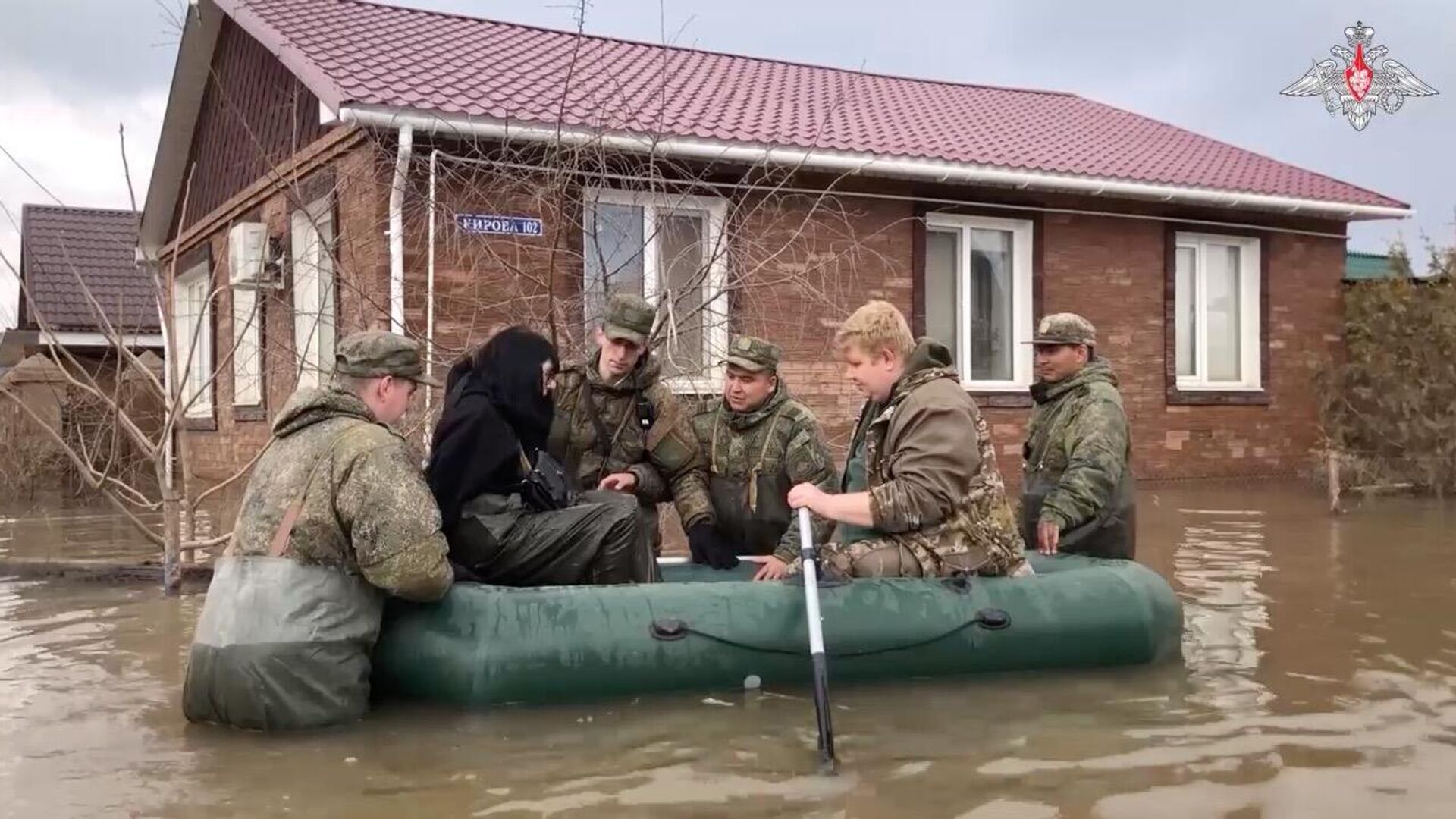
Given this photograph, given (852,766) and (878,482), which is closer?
(852,766)

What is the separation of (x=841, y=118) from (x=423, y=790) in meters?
9.58

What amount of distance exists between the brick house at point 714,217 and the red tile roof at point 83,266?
3.38 m

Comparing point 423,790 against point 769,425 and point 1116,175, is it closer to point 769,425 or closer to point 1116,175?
point 769,425

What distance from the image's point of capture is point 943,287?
11.8 meters

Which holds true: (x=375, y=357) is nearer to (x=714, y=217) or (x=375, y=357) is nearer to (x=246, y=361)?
(x=714, y=217)

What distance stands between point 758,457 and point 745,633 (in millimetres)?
1375

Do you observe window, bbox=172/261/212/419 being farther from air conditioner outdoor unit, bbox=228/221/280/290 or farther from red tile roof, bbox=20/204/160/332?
red tile roof, bbox=20/204/160/332

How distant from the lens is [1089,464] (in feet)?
18.2

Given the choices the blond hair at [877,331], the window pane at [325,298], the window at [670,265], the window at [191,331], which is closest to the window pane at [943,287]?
the window at [670,265]

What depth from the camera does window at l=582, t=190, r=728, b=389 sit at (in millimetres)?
8781

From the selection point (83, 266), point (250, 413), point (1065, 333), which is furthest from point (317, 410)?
point (83, 266)

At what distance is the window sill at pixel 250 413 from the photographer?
12367 millimetres

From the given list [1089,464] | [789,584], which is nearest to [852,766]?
[789,584]

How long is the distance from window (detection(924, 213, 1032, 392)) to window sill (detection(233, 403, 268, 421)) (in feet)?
20.7
